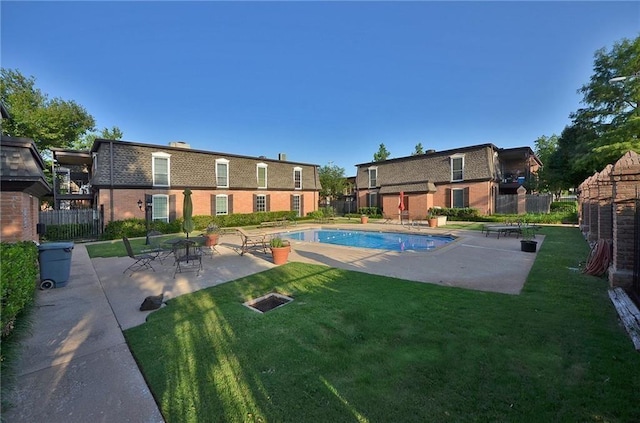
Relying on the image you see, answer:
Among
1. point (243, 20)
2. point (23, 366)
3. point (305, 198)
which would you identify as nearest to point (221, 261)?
point (23, 366)

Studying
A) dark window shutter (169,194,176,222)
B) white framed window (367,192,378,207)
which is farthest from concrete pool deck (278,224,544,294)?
white framed window (367,192,378,207)

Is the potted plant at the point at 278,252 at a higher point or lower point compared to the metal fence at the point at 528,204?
lower

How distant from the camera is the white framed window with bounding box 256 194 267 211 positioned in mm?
25784

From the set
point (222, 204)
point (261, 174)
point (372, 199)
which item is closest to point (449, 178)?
point (372, 199)

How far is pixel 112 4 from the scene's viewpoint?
10250mm

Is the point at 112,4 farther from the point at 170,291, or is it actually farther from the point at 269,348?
the point at 269,348

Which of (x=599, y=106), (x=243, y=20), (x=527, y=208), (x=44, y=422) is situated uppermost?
(x=243, y=20)

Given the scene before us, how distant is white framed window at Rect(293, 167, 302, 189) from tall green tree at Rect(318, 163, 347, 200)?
29.1 feet

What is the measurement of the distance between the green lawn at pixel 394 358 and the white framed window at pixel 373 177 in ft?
89.0

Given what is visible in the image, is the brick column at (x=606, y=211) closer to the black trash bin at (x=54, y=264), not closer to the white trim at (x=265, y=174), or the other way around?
the black trash bin at (x=54, y=264)

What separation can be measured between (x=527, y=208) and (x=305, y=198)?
21.4 metres

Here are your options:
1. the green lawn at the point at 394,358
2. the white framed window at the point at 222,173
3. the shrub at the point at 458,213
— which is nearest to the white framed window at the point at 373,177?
the shrub at the point at 458,213

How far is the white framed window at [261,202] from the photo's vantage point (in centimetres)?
2578

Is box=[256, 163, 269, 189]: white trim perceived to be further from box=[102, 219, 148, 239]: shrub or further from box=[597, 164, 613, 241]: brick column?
box=[597, 164, 613, 241]: brick column
